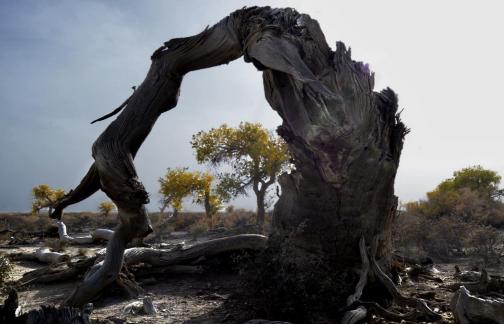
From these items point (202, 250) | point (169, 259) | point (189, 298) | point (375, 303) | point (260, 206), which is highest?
point (260, 206)

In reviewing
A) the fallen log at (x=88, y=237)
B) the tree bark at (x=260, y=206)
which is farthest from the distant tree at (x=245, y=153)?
the fallen log at (x=88, y=237)

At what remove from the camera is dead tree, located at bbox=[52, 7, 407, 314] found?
438cm

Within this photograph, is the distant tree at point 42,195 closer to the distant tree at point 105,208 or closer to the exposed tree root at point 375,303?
the distant tree at point 105,208

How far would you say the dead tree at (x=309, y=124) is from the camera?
438cm

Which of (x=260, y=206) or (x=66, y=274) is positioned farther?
(x=260, y=206)

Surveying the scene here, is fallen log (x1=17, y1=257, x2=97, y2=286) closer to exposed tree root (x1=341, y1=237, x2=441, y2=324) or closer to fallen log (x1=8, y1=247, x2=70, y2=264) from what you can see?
fallen log (x1=8, y1=247, x2=70, y2=264)

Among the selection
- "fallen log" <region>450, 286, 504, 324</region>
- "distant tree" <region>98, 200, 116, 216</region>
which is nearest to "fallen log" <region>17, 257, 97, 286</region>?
"fallen log" <region>450, 286, 504, 324</region>

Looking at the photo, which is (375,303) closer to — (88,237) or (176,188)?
(88,237)

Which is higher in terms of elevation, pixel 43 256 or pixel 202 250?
pixel 202 250

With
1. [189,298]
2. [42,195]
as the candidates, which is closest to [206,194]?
[42,195]

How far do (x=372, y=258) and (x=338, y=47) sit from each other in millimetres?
2651

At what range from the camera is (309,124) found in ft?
14.8

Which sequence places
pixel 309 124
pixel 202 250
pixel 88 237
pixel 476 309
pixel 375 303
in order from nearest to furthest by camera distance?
1. pixel 476 309
2. pixel 375 303
3. pixel 309 124
4. pixel 202 250
5. pixel 88 237

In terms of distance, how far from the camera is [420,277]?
21.4 ft
